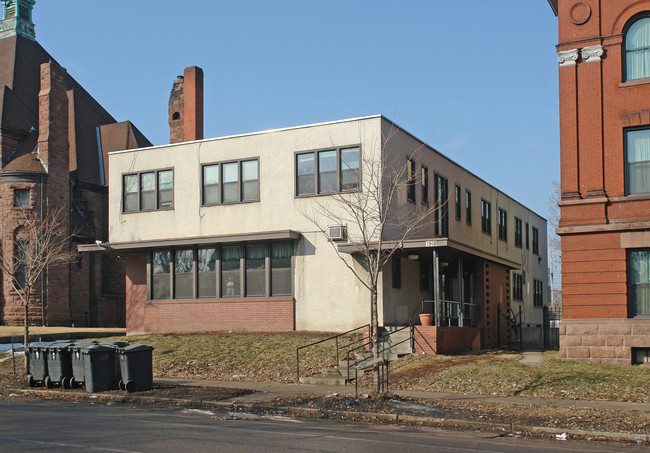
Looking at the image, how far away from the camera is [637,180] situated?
1948cm

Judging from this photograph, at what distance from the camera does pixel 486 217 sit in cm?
3569

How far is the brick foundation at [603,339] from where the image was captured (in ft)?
61.5

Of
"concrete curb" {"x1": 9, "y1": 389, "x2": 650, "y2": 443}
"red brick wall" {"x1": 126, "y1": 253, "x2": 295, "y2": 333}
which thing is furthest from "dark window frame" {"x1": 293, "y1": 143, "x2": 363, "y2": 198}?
"concrete curb" {"x1": 9, "y1": 389, "x2": 650, "y2": 443}

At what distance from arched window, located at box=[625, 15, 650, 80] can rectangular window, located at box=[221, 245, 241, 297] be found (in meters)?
14.7

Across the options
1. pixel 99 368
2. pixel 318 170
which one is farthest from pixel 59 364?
pixel 318 170

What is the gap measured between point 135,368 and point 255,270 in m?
9.79

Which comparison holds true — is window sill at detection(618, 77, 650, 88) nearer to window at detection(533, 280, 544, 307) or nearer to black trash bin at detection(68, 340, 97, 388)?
black trash bin at detection(68, 340, 97, 388)

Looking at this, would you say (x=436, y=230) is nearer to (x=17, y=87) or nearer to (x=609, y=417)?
(x=609, y=417)

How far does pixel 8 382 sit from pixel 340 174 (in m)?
12.2

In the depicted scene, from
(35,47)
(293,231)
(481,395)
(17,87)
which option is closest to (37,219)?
(17,87)

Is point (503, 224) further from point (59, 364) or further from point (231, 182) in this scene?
point (59, 364)

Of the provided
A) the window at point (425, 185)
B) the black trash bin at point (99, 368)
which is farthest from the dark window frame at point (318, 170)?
the black trash bin at point (99, 368)

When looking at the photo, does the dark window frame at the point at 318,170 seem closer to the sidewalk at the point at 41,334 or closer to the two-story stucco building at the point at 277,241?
the two-story stucco building at the point at 277,241

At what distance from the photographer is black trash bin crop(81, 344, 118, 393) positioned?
17.5 m
